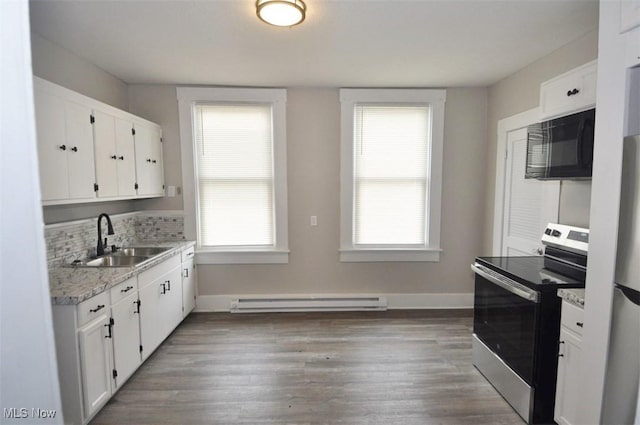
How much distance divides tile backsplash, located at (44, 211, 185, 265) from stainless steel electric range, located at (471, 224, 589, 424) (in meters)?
3.11

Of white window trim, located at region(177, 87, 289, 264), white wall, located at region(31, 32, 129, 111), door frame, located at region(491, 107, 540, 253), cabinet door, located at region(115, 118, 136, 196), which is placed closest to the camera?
white wall, located at region(31, 32, 129, 111)

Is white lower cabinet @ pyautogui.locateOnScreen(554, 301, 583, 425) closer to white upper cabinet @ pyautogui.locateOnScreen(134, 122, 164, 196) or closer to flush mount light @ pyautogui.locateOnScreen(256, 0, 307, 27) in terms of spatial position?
flush mount light @ pyautogui.locateOnScreen(256, 0, 307, 27)

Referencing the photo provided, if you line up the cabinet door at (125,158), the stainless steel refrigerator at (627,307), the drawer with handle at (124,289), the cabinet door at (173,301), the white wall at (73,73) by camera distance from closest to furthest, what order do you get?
the stainless steel refrigerator at (627,307)
the drawer with handle at (124,289)
the white wall at (73,73)
the cabinet door at (125,158)
the cabinet door at (173,301)

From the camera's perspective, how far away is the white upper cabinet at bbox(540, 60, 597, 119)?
2006 mm

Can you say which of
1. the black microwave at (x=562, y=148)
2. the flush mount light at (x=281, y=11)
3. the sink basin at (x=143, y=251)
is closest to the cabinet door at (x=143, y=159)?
the sink basin at (x=143, y=251)

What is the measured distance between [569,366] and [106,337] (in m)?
2.74

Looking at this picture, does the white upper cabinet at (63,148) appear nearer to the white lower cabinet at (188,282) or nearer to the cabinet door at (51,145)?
the cabinet door at (51,145)

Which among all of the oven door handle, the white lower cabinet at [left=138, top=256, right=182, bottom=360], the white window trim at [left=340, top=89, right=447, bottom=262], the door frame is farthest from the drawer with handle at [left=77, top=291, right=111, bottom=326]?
the door frame

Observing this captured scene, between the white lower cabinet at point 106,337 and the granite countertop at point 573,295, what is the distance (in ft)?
8.81

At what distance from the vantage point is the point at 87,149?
2.29m

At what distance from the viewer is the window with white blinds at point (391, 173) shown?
347 cm

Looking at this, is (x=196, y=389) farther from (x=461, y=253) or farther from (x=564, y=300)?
(x=461, y=253)

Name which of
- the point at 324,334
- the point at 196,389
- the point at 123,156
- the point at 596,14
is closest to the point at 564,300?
the point at 596,14

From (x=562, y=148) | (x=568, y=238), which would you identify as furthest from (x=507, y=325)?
(x=562, y=148)
